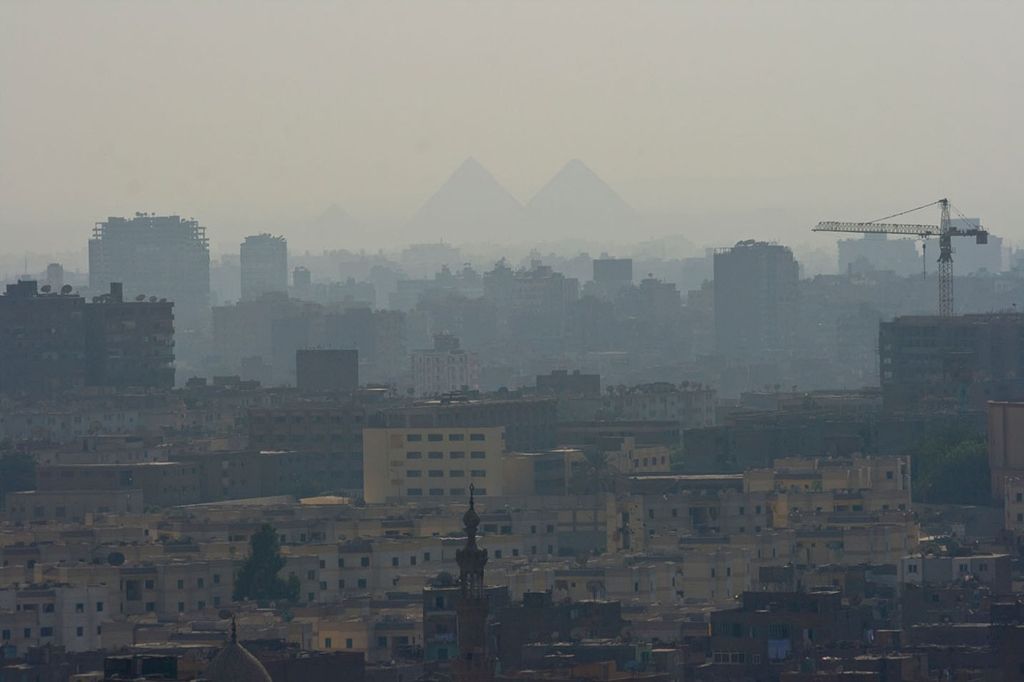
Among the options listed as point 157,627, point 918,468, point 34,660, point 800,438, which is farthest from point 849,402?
point 34,660

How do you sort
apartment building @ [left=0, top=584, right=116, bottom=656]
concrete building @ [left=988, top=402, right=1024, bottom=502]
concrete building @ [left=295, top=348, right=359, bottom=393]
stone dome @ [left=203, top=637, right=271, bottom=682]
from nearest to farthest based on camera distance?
1. stone dome @ [left=203, top=637, right=271, bottom=682]
2. apartment building @ [left=0, top=584, right=116, bottom=656]
3. concrete building @ [left=988, top=402, right=1024, bottom=502]
4. concrete building @ [left=295, top=348, right=359, bottom=393]

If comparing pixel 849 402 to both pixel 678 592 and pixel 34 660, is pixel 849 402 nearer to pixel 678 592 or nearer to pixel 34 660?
pixel 678 592

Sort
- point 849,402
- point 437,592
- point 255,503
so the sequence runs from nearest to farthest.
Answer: point 437,592
point 255,503
point 849,402

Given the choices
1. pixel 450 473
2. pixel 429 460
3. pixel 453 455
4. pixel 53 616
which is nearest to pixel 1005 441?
pixel 450 473

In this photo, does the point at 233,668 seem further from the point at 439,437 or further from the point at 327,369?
the point at 327,369

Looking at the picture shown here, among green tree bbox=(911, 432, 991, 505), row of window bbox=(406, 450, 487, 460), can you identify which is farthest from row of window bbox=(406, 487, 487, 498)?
green tree bbox=(911, 432, 991, 505)

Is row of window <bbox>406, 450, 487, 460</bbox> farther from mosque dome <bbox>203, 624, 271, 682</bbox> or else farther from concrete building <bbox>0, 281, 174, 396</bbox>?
mosque dome <bbox>203, 624, 271, 682</bbox>
